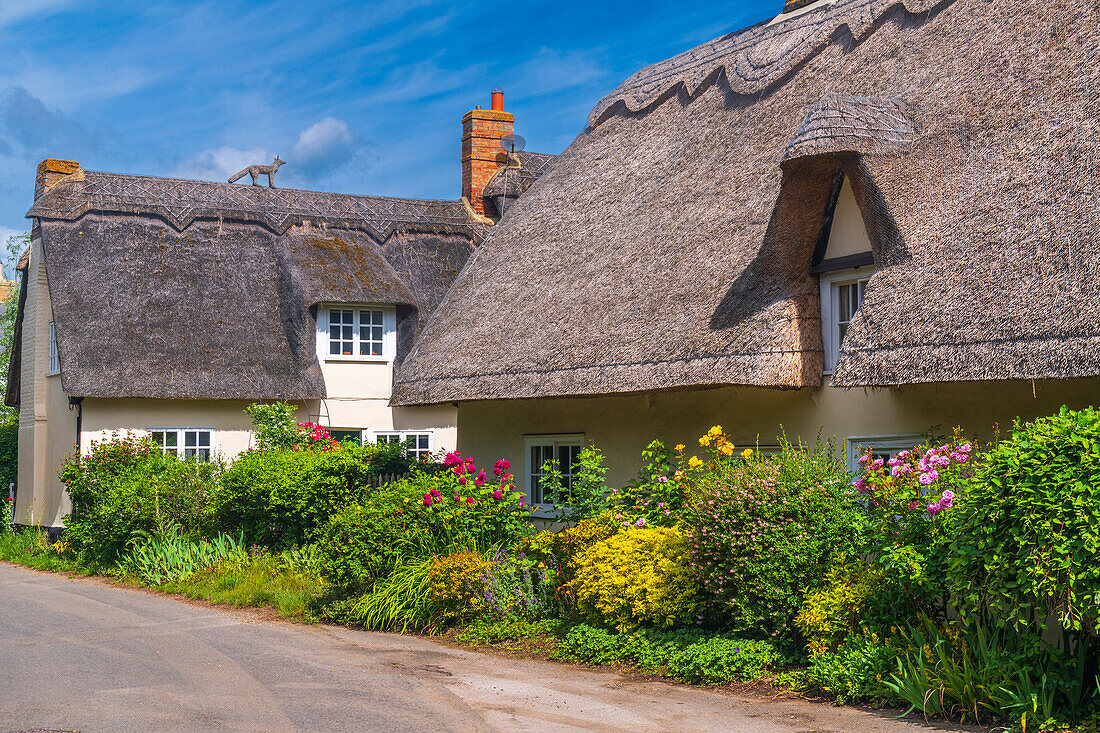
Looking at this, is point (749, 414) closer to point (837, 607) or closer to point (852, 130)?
point (852, 130)

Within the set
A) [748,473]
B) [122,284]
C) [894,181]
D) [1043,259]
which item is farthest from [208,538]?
[1043,259]

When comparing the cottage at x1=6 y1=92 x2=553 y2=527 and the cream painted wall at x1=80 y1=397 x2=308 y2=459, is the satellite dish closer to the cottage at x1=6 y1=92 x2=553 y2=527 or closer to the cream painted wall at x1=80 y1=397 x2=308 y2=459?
the cottage at x1=6 y1=92 x2=553 y2=527

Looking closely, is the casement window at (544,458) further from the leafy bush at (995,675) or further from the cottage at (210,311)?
the cottage at (210,311)

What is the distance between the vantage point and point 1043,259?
341 inches

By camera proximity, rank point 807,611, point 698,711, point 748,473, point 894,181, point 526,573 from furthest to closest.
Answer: point 526,573 < point 894,181 < point 748,473 < point 807,611 < point 698,711

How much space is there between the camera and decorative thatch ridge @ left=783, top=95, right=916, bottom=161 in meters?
10.4

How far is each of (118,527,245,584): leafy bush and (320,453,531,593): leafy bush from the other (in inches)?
165

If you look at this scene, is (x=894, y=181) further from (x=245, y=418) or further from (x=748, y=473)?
(x=245, y=418)

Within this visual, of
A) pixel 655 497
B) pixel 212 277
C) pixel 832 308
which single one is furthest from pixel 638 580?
pixel 212 277

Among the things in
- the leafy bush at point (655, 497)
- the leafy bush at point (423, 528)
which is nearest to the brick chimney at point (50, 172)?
the leafy bush at point (423, 528)

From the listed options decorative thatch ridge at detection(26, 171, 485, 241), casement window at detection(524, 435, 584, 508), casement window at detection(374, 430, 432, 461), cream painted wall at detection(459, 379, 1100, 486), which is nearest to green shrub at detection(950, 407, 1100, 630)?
cream painted wall at detection(459, 379, 1100, 486)

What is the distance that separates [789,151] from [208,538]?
10953 millimetres

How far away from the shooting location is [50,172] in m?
24.5

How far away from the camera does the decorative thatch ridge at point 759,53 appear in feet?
44.5
